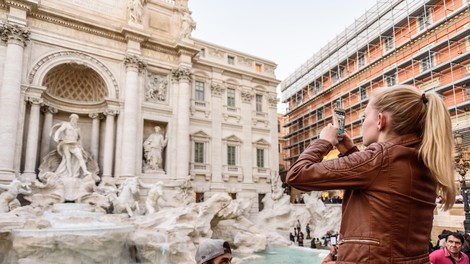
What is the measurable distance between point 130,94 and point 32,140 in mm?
5045

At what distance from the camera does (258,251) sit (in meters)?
14.2

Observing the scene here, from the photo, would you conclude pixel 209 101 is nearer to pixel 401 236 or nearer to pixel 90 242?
pixel 90 242

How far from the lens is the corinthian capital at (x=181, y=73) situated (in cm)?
2039

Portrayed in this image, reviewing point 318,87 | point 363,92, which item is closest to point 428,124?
point 363,92

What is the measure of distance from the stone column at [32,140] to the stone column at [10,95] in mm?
484

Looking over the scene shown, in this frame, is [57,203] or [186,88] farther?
[186,88]

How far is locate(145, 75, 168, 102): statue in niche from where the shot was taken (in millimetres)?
19766

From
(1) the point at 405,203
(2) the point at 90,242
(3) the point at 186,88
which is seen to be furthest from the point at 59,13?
Answer: (1) the point at 405,203

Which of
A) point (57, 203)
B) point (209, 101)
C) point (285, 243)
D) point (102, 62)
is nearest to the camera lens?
point (57, 203)

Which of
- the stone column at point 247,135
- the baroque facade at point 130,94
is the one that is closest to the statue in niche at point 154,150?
the baroque facade at point 130,94

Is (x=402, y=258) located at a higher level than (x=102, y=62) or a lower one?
lower

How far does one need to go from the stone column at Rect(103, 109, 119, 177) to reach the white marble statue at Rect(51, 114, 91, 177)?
4.90 feet

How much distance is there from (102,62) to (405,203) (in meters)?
18.9

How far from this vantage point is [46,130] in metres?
17.2
